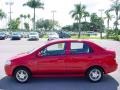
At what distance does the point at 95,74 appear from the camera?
10406 millimetres

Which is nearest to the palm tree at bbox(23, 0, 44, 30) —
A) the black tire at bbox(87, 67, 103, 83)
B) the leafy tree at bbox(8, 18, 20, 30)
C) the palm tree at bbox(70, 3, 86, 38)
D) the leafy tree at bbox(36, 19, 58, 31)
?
the palm tree at bbox(70, 3, 86, 38)

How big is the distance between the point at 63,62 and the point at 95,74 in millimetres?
1152

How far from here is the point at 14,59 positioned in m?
10.4

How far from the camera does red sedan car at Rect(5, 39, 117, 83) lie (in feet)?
33.8

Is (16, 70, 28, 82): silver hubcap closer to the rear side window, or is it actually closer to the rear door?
the rear door

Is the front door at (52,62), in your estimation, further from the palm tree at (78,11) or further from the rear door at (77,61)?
the palm tree at (78,11)

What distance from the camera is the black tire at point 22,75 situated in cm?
1037

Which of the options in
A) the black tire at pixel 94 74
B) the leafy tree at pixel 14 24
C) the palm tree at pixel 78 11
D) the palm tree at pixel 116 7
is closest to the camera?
the black tire at pixel 94 74

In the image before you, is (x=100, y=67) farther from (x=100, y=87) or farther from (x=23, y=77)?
(x=23, y=77)

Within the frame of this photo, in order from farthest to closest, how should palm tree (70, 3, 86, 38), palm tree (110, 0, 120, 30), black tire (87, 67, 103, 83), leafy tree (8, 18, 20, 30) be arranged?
leafy tree (8, 18, 20, 30) → palm tree (70, 3, 86, 38) → palm tree (110, 0, 120, 30) → black tire (87, 67, 103, 83)

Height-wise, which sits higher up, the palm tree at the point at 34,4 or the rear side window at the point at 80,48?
the palm tree at the point at 34,4

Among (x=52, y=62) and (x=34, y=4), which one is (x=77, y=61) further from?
(x=34, y=4)

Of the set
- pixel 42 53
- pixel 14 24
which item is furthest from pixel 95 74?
pixel 14 24

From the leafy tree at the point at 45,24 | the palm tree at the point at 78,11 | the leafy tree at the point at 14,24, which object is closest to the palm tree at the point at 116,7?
the palm tree at the point at 78,11
